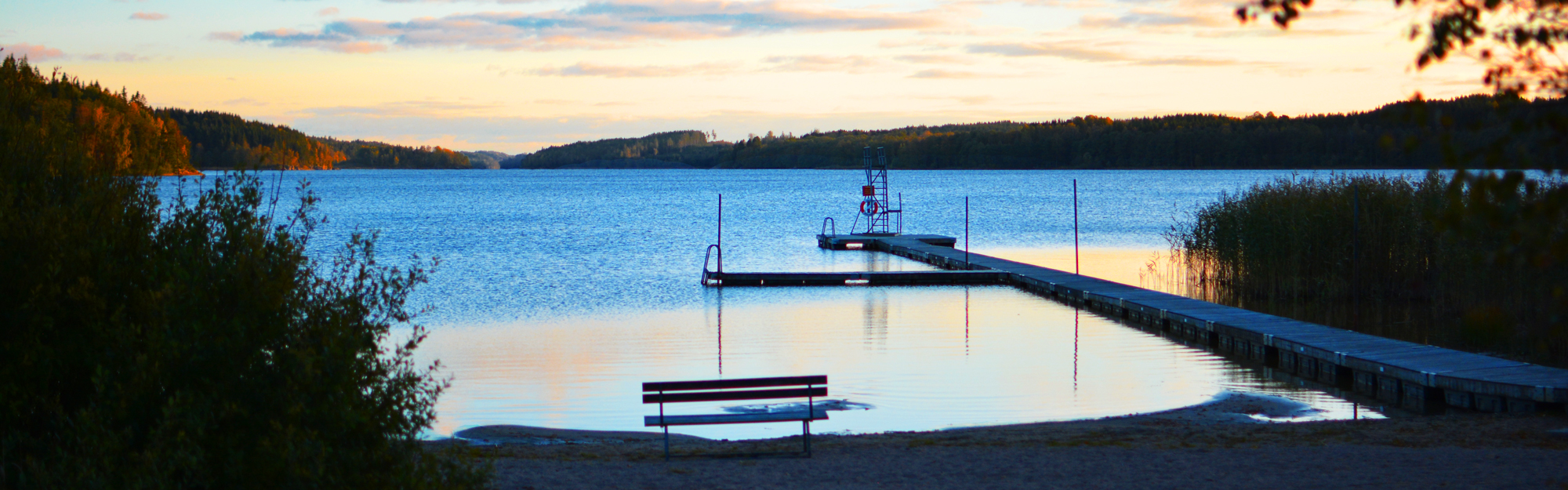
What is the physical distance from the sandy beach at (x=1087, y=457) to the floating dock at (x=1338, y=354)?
47 cm

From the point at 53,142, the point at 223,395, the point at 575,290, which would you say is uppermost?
the point at 53,142

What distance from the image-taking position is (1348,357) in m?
10.4

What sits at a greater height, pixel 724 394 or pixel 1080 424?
pixel 724 394

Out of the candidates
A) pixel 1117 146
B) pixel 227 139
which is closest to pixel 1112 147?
pixel 1117 146

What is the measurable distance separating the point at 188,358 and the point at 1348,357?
970cm

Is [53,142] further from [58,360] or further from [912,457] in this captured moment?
[912,457]

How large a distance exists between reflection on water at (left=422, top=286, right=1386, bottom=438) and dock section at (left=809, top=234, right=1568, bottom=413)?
1.39 feet

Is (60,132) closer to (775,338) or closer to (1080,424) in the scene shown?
(1080,424)

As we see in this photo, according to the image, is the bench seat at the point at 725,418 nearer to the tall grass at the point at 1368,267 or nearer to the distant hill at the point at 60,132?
the distant hill at the point at 60,132

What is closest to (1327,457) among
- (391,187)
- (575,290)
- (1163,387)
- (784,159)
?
(1163,387)

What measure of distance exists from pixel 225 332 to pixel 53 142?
1825 mm

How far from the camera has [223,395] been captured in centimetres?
425

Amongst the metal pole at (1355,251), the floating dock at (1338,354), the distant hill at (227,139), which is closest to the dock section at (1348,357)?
the floating dock at (1338,354)

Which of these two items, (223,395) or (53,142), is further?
(53,142)
